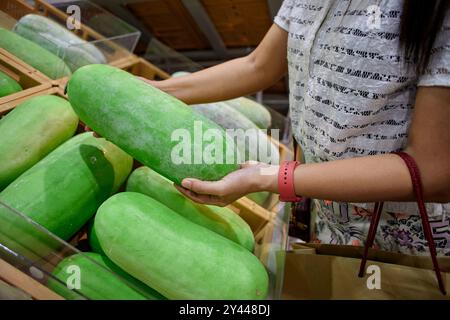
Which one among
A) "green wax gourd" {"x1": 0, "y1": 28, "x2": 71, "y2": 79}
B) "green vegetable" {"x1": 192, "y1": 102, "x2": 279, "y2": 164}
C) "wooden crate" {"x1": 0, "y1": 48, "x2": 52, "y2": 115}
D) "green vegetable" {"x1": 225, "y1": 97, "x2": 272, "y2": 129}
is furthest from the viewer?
"green vegetable" {"x1": 225, "y1": 97, "x2": 272, "y2": 129}

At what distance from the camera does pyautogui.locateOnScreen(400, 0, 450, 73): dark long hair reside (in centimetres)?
64

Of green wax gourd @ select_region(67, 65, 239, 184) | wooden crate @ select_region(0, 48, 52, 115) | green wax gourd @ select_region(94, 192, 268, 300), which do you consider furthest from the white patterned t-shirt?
wooden crate @ select_region(0, 48, 52, 115)

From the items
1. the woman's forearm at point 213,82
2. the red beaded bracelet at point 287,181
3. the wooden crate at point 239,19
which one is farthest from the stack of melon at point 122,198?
the wooden crate at point 239,19

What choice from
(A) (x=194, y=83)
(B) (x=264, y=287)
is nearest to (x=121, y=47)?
(A) (x=194, y=83)

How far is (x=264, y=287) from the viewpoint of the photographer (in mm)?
762

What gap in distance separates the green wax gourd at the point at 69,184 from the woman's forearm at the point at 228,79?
267 millimetres

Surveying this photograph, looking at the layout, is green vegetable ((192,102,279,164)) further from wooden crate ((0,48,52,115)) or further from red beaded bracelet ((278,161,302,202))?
red beaded bracelet ((278,161,302,202))

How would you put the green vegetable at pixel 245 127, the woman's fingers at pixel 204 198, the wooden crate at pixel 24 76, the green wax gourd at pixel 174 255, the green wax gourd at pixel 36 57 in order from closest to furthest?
the green wax gourd at pixel 174 255
the woman's fingers at pixel 204 198
the wooden crate at pixel 24 76
the green wax gourd at pixel 36 57
the green vegetable at pixel 245 127

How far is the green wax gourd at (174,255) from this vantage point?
72 centimetres

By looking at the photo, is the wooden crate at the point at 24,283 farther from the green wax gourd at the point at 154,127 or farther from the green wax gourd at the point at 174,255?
the green wax gourd at the point at 154,127

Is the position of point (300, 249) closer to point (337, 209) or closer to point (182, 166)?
point (337, 209)

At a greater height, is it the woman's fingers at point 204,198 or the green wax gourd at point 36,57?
the green wax gourd at point 36,57

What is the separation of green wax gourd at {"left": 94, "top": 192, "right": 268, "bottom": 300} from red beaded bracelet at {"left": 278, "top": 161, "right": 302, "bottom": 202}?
17cm

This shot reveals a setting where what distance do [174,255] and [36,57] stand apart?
1.09 meters
